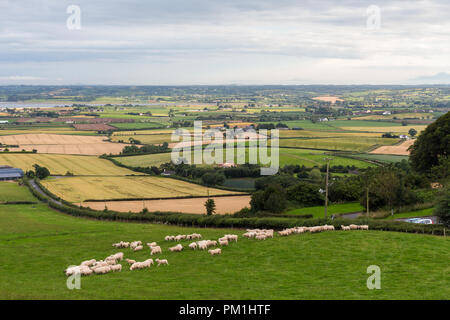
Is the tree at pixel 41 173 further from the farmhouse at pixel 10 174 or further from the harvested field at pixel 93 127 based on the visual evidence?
the harvested field at pixel 93 127

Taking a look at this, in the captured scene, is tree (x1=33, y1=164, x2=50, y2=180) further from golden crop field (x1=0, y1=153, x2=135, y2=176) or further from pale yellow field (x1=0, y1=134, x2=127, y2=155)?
pale yellow field (x1=0, y1=134, x2=127, y2=155)

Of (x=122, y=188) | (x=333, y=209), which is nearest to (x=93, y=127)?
(x=122, y=188)

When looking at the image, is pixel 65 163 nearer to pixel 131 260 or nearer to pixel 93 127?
pixel 93 127

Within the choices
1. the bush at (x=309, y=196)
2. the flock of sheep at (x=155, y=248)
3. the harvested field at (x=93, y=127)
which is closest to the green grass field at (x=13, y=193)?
the bush at (x=309, y=196)

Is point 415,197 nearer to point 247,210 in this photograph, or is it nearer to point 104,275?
point 247,210

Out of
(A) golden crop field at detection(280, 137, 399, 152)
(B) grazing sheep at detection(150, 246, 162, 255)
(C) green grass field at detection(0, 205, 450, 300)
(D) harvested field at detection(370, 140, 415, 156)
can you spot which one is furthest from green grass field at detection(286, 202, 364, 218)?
(A) golden crop field at detection(280, 137, 399, 152)
